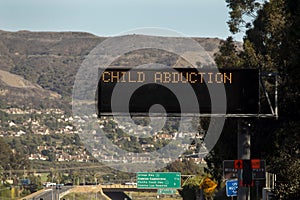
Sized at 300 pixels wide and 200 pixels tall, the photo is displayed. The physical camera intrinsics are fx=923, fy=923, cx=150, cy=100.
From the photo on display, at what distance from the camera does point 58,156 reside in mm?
194500

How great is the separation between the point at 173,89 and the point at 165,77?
0.43m

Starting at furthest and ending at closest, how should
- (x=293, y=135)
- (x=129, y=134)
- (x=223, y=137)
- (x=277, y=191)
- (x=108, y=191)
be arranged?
(x=129, y=134)
(x=108, y=191)
(x=223, y=137)
(x=277, y=191)
(x=293, y=135)

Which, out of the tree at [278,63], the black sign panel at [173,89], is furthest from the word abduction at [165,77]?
the tree at [278,63]

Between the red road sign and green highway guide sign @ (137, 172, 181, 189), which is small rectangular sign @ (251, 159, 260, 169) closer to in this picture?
the red road sign

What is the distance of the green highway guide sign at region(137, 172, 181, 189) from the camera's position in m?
62.3

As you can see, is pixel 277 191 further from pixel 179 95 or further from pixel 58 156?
pixel 58 156

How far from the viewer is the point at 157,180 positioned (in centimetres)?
6319

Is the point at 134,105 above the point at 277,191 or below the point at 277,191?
above

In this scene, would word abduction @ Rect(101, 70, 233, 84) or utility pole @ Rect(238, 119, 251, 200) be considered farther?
utility pole @ Rect(238, 119, 251, 200)

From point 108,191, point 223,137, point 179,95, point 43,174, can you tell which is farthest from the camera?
point 43,174

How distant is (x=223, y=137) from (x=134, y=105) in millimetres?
17168

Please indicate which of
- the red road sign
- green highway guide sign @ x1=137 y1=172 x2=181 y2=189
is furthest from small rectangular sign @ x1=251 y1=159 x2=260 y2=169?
green highway guide sign @ x1=137 y1=172 x2=181 y2=189

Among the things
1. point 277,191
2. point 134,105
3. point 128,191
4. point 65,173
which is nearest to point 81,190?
point 128,191

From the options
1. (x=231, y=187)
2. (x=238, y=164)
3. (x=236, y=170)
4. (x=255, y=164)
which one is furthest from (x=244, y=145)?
(x=231, y=187)
